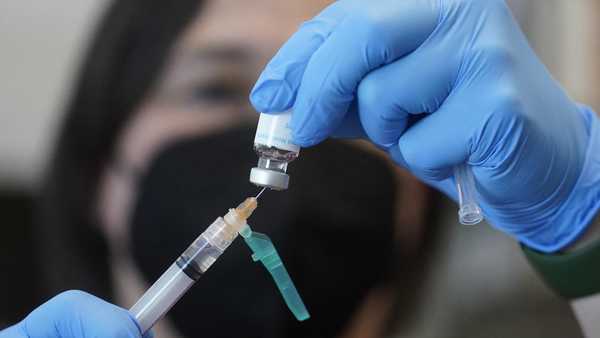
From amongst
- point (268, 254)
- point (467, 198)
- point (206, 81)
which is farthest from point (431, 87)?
point (206, 81)

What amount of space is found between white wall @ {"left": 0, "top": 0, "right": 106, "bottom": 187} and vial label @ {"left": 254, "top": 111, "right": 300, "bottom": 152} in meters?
1.00

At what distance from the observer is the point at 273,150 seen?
2.39 ft

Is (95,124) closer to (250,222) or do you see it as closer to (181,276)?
(250,222)

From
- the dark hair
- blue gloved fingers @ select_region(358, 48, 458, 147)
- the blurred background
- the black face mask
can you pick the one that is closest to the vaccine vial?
blue gloved fingers @ select_region(358, 48, 458, 147)

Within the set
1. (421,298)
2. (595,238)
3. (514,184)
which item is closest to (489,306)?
(421,298)

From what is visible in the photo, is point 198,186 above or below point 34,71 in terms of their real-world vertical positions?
below

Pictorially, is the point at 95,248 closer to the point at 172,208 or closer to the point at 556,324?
the point at 172,208

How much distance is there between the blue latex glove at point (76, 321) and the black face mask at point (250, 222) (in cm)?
66

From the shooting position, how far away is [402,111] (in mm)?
731

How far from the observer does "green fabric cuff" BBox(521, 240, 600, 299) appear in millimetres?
858

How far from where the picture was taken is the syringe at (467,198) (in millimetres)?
656

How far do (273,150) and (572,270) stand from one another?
51 centimetres

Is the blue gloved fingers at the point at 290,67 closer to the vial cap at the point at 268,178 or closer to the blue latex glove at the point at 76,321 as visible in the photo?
the vial cap at the point at 268,178

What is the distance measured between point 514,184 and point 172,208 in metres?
0.85
